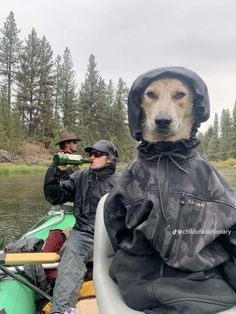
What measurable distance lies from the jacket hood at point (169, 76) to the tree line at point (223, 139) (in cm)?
4910

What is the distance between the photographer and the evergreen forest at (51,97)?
142ft

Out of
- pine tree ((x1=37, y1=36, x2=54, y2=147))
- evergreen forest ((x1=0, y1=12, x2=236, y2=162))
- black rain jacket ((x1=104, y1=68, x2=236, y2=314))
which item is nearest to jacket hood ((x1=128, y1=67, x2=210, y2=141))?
black rain jacket ((x1=104, y1=68, x2=236, y2=314))

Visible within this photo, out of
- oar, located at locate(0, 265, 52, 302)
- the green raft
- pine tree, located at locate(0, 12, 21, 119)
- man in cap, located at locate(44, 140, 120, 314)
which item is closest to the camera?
the green raft

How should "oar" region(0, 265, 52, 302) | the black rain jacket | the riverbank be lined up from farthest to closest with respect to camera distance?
the riverbank, "oar" region(0, 265, 52, 302), the black rain jacket

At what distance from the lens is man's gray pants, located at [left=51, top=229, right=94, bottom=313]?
280 cm

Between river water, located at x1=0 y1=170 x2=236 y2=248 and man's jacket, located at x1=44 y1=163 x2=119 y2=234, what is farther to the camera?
river water, located at x1=0 y1=170 x2=236 y2=248

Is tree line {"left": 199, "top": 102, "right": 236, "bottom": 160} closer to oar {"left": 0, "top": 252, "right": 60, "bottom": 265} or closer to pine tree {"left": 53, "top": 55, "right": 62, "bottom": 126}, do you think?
pine tree {"left": 53, "top": 55, "right": 62, "bottom": 126}

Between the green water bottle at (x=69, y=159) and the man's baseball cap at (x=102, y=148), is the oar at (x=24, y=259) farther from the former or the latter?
the man's baseball cap at (x=102, y=148)

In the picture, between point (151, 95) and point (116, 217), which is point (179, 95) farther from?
point (116, 217)

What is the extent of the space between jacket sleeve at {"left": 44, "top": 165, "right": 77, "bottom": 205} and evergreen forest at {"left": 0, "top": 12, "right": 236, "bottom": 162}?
3207 centimetres

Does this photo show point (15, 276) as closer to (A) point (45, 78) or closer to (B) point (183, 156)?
(B) point (183, 156)

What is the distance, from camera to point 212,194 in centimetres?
167

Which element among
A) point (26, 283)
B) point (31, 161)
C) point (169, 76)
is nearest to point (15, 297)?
point (26, 283)

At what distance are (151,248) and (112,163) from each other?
7.21 feet
